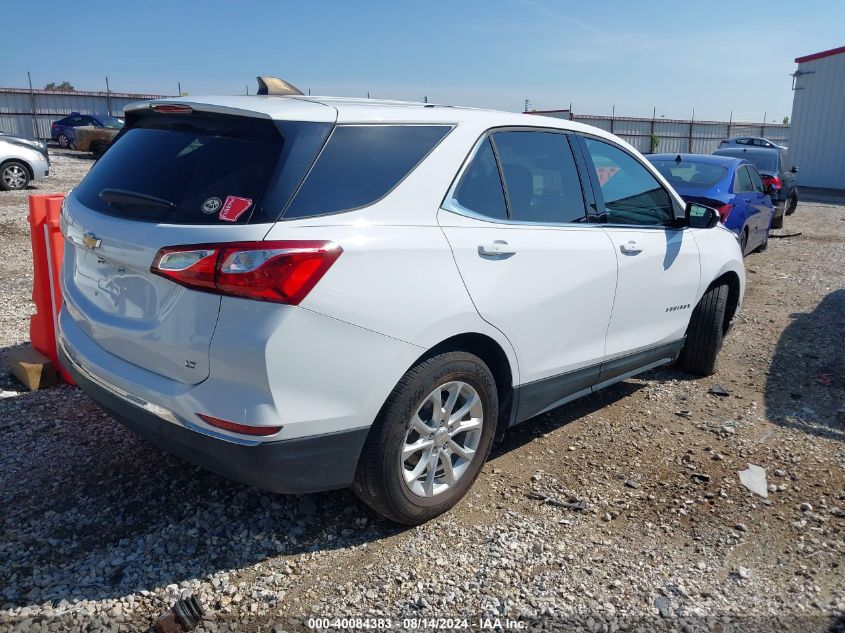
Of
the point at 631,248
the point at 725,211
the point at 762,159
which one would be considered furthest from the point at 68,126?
the point at 631,248

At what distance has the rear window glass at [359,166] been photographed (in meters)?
2.68

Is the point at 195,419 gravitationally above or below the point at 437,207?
below

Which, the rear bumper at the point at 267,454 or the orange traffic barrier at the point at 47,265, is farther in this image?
the orange traffic barrier at the point at 47,265

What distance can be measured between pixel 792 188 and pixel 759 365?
1239 centimetres

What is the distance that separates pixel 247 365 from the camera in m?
2.49

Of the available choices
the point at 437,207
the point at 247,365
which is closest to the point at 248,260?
the point at 247,365

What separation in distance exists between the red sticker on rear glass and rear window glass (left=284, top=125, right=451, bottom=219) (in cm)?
16

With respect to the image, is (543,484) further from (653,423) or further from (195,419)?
(195,419)

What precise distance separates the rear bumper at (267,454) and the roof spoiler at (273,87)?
5.21 ft

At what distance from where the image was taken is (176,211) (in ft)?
8.82

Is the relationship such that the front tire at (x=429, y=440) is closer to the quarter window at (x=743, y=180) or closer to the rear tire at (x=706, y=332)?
the rear tire at (x=706, y=332)

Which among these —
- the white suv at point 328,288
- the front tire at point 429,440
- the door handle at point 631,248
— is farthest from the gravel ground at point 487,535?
the door handle at point 631,248

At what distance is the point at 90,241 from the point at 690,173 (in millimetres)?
8191

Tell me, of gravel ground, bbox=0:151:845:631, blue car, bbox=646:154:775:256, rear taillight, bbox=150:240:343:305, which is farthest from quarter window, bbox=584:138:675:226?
blue car, bbox=646:154:775:256
